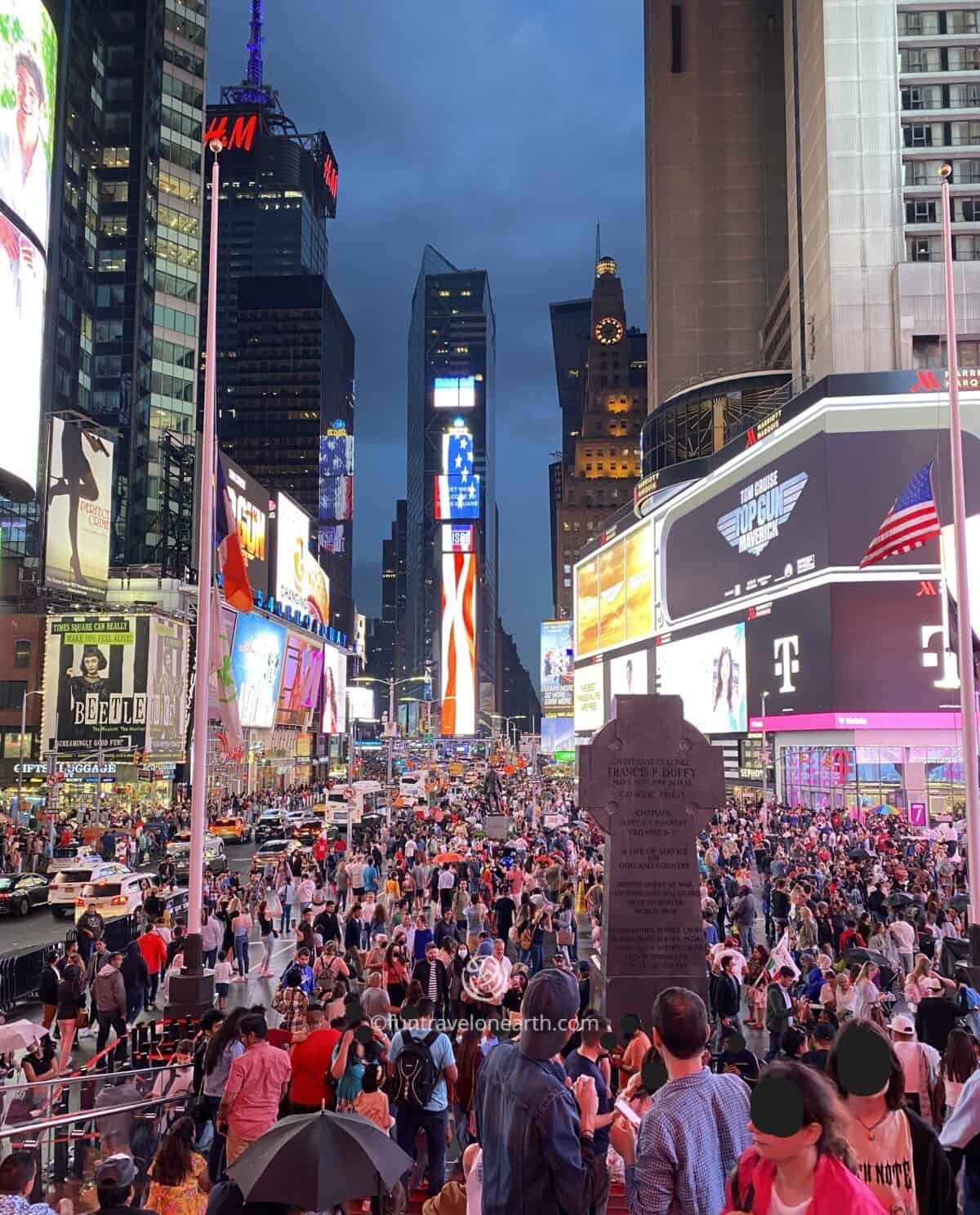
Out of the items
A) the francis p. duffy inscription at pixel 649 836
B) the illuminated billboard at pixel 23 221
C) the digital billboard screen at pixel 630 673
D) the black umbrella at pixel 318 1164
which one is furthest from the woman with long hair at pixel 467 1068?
the digital billboard screen at pixel 630 673

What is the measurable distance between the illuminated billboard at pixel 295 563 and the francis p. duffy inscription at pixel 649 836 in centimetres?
7321

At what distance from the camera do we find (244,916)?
1980cm

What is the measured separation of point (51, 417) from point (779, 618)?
138 feet

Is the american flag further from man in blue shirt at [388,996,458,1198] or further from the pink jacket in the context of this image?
the pink jacket

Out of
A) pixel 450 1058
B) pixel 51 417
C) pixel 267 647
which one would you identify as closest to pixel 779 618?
pixel 267 647

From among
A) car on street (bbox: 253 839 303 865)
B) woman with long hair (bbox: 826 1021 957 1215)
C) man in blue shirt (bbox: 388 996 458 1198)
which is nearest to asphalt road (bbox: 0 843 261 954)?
car on street (bbox: 253 839 303 865)

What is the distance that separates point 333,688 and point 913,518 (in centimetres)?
9058

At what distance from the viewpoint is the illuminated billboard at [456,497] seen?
4838 inches

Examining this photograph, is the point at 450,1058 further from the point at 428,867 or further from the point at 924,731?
the point at 924,731

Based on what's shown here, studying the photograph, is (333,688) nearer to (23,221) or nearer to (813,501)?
(813,501)

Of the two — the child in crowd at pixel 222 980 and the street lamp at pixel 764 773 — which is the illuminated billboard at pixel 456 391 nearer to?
the street lamp at pixel 764 773

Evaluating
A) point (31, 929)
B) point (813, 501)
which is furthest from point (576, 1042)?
point (813, 501)

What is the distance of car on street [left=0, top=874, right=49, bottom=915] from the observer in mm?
28250

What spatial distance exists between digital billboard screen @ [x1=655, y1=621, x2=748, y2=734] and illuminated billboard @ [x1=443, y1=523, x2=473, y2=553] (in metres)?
36.6
